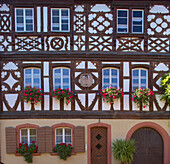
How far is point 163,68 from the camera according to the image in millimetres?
8305

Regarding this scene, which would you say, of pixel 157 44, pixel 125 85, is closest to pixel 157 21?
pixel 157 44

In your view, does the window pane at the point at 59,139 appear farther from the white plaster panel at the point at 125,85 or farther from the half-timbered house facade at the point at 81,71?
the white plaster panel at the point at 125,85

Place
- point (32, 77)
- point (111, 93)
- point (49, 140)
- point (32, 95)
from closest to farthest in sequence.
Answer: point (32, 95) < point (111, 93) < point (49, 140) < point (32, 77)

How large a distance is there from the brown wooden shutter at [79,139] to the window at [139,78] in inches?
125

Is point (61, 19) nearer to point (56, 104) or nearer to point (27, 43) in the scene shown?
point (27, 43)

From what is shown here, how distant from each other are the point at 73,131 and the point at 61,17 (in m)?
5.39

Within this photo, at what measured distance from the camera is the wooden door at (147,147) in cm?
835

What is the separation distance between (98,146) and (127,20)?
6.16m

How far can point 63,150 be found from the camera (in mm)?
7852

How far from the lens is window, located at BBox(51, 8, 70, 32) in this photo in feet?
27.1

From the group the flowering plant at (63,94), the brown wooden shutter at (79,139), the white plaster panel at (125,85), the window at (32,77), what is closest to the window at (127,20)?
the white plaster panel at (125,85)

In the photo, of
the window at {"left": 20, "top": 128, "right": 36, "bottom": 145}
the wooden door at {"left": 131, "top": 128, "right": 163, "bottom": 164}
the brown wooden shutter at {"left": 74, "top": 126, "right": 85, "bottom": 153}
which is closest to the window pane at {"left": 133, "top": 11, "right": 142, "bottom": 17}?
the wooden door at {"left": 131, "top": 128, "right": 163, "bottom": 164}

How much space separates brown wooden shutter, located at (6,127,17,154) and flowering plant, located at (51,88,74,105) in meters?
2.50

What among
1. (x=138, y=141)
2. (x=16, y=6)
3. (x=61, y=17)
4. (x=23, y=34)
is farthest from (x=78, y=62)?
(x=138, y=141)
